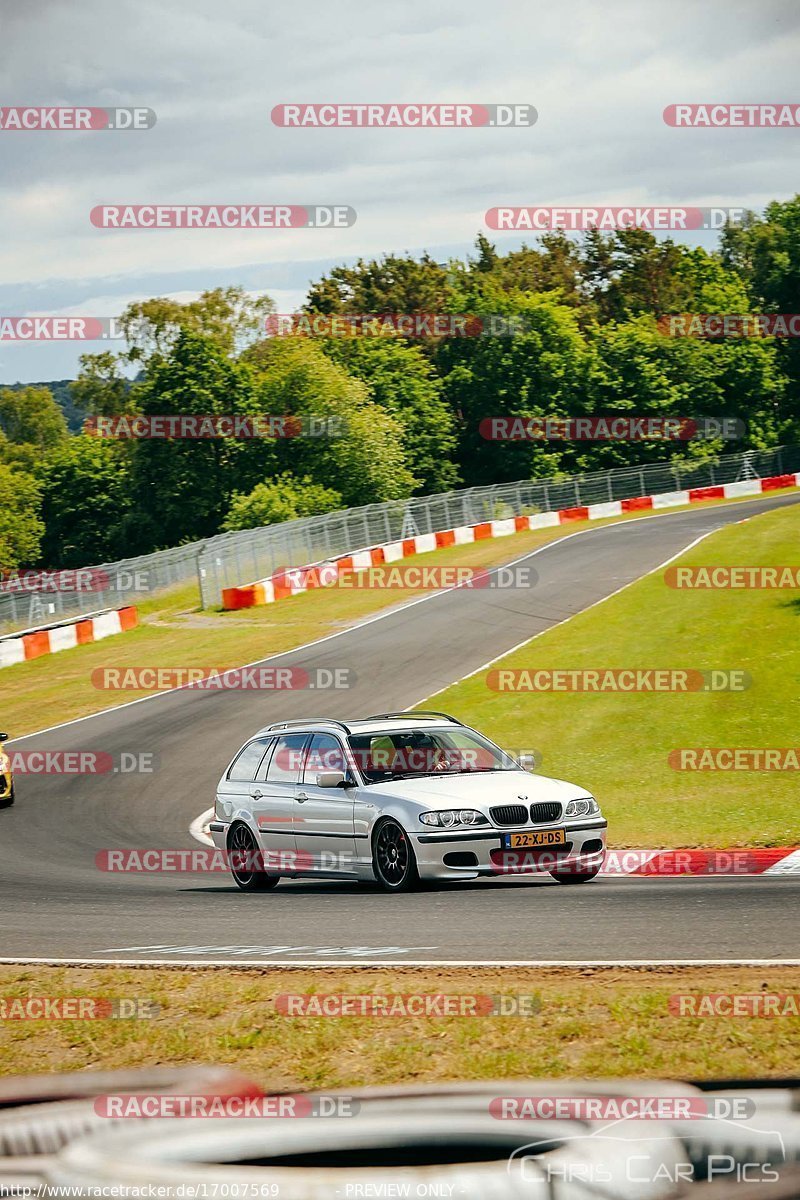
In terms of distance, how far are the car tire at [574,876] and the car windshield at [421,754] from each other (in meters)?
1.18

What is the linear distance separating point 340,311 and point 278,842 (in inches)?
4311

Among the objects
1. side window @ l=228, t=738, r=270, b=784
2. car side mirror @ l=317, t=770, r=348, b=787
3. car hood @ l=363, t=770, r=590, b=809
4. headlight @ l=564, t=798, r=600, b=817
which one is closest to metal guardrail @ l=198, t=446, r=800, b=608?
side window @ l=228, t=738, r=270, b=784

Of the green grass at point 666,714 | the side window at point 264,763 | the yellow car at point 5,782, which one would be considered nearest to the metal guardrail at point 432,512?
the green grass at point 666,714

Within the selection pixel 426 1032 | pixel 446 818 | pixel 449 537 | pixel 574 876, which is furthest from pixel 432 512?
pixel 426 1032

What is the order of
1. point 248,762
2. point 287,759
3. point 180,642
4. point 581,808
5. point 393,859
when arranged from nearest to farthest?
1. point 393,859
2. point 581,808
3. point 287,759
4. point 248,762
5. point 180,642

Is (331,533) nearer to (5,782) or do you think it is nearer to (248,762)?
(5,782)

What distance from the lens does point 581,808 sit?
12727mm

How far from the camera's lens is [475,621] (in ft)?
115

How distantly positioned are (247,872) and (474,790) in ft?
9.45

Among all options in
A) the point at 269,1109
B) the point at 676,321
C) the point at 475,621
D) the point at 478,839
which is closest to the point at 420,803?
the point at 478,839

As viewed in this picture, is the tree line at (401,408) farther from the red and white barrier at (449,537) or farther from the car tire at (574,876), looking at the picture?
the car tire at (574,876)

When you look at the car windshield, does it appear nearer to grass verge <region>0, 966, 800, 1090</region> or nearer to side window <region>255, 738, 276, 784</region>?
side window <region>255, 738, 276, 784</region>

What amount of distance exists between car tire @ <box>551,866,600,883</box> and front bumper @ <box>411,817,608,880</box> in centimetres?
36

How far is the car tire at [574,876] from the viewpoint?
1294cm
